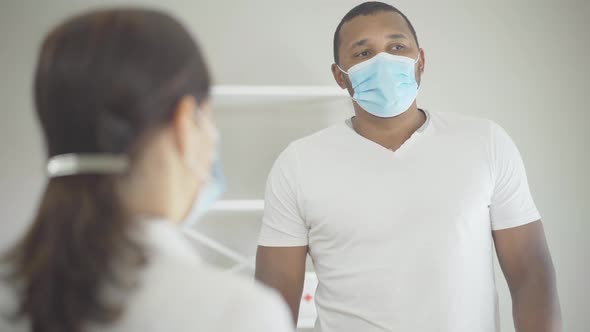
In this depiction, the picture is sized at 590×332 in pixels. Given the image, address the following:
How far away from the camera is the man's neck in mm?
1323

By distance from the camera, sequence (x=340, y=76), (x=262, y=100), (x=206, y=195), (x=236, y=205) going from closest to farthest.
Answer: (x=206, y=195)
(x=340, y=76)
(x=236, y=205)
(x=262, y=100)

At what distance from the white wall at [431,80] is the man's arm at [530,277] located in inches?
29.4

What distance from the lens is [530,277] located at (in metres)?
1.21

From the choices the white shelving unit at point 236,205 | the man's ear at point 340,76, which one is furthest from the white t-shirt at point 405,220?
the white shelving unit at point 236,205

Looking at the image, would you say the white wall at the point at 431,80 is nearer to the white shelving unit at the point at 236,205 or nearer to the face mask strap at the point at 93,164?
the white shelving unit at the point at 236,205

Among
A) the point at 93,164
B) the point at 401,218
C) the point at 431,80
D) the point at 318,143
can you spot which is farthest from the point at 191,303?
the point at 431,80

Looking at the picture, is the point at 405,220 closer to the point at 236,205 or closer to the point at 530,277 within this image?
the point at 530,277

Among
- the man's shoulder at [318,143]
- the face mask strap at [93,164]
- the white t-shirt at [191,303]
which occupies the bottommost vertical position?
the man's shoulder at [318,143]

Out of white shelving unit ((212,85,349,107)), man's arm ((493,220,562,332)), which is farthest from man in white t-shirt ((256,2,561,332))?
white shelving unit ((212,85,349,107))

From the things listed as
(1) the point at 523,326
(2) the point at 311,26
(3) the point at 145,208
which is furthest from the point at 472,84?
(3) the point at 145,208

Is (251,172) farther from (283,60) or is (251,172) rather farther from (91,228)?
(91,228)

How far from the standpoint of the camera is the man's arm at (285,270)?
1263 mm

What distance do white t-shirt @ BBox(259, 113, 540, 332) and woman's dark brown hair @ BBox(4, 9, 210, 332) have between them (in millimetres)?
742

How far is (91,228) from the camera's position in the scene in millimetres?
503
